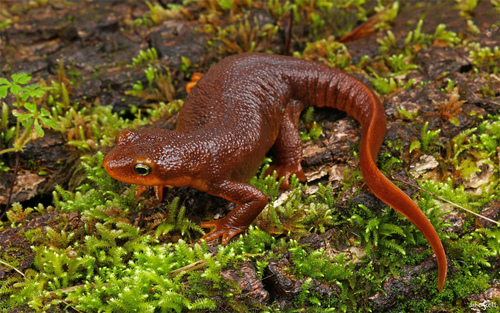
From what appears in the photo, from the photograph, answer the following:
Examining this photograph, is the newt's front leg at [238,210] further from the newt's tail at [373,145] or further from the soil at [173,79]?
the newt's tail at [373,145]

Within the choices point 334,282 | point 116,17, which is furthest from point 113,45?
point 334,282

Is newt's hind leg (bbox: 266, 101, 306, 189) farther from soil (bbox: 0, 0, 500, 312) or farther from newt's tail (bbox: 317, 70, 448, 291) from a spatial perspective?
newt's tail (bbox: 317, 70, 448, 291)

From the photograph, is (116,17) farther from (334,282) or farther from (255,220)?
(334,282)

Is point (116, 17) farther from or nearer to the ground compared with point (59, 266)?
farther from the ground

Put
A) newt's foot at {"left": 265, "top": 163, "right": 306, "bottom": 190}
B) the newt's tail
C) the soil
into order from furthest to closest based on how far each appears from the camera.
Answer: newt's foot at {"left": 265, "top": 163, "right": 306, "bottom": 190} < the soil < the newt's tail

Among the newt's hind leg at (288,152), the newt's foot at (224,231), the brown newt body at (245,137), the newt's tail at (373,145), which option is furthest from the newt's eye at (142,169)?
the newt's tail at (373,145)

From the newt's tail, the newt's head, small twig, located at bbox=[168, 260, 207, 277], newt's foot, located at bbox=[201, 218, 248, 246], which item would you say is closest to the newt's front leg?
newt's foot, located at bbox=[201, 218, 248, 246]

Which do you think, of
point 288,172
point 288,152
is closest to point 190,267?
point 288,172
